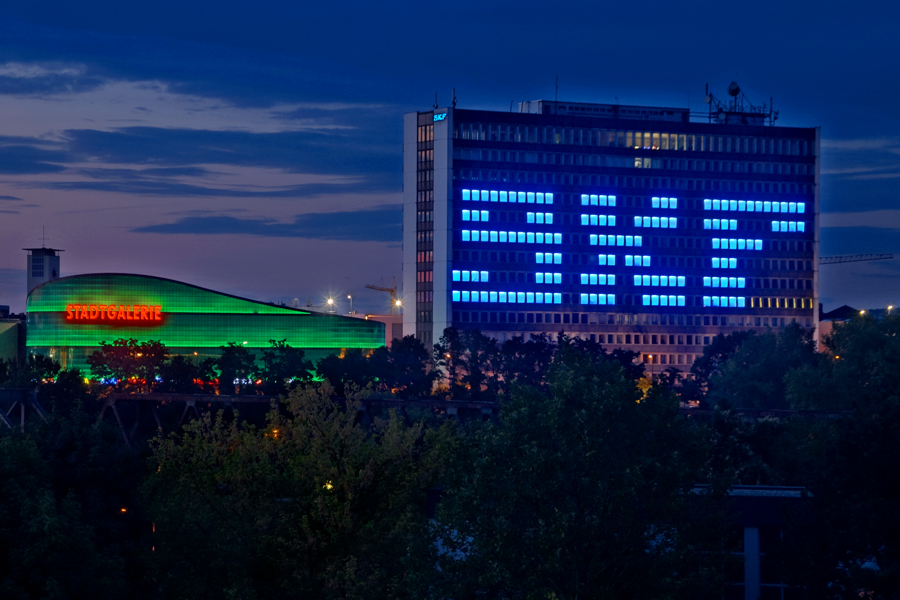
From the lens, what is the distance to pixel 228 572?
5991 centimetres

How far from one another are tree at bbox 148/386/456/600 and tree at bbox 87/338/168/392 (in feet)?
408

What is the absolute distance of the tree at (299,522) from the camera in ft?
193

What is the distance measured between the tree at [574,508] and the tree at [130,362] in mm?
140101

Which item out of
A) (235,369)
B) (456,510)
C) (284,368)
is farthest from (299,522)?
(235,369)

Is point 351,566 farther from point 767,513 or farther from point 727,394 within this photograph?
point 727,394

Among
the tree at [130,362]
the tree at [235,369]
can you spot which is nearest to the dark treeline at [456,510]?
the tree at [235,369]

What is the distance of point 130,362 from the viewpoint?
190375 mm

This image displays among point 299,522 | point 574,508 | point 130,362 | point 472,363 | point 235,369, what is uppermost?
point 472,363

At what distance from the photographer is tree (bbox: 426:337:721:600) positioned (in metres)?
50.0

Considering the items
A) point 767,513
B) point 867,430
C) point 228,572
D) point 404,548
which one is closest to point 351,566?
point 404,548

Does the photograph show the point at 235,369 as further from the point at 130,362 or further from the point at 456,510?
the point at 456,510

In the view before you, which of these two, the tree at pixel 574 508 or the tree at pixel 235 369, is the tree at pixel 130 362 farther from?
the tree at pixel 574 508

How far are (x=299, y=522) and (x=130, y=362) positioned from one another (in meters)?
137

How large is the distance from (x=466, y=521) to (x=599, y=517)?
6416 mm
